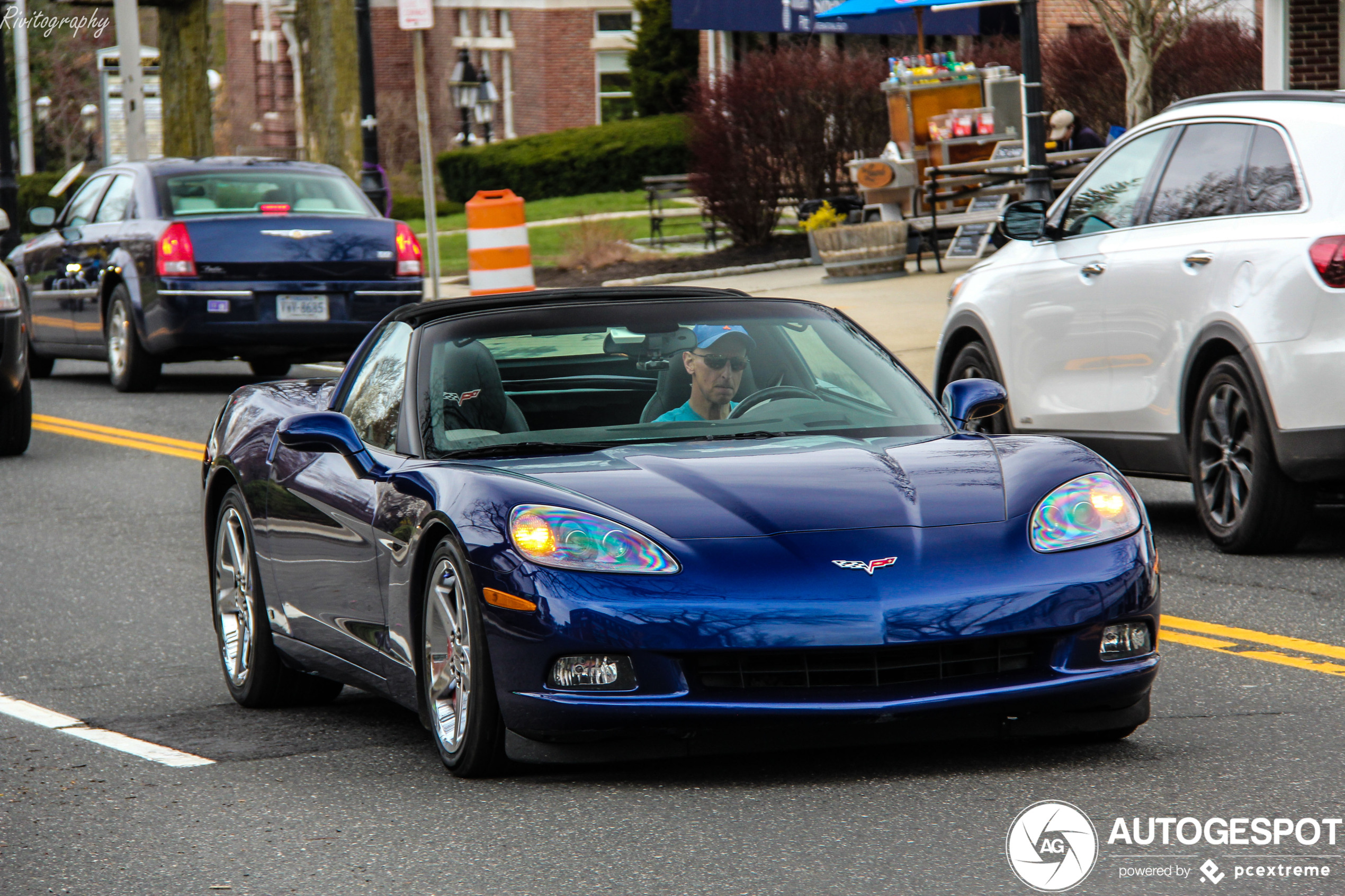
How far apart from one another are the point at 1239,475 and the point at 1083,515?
3.55 m

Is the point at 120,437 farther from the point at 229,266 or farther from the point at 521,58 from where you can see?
the point at 521,58

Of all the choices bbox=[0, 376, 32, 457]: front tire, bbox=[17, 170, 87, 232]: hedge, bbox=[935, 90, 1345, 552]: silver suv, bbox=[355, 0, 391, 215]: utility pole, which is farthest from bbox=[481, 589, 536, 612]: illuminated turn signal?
bbox=[17, 170, 87, 232]: hedge

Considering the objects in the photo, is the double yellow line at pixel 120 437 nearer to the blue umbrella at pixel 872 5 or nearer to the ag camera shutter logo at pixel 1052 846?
the ag camera shutter logo at pixel 1052 846

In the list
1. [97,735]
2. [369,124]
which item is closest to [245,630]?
[97,735]

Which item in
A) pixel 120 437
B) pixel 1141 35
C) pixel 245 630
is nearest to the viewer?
pixel 245 630

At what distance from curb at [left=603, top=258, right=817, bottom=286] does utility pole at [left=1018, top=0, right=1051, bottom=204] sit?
7.19 metres

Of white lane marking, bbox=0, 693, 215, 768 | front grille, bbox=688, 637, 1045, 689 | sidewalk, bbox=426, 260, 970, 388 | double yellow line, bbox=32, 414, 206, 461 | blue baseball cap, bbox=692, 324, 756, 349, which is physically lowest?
double yellow line, bbox=32, 414, 206, 461

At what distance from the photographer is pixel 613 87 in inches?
2350

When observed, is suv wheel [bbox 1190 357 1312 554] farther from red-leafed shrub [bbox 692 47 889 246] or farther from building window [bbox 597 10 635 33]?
building window [bbox 597 10 635 33]

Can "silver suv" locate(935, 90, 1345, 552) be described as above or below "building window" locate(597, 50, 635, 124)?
below

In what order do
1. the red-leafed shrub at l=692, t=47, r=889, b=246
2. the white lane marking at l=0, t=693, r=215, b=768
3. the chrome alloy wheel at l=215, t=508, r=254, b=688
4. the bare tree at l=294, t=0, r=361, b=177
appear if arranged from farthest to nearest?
the bare tree at l=294, t=0, r=361, b=177, the red-leafed shrub at l=692, t=47, r=889, b=246, the chrome alloy wheel at l=215, t=508, r=254, b=688, the white lane marking at l=0, t=693, r=215, b=768

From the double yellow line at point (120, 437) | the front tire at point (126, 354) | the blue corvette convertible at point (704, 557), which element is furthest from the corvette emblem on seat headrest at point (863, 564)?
the front tire at point (126, 354)

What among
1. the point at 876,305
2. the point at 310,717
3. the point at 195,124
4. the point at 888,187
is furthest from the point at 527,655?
the point at 195,124

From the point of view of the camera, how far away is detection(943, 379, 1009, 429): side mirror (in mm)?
6152
